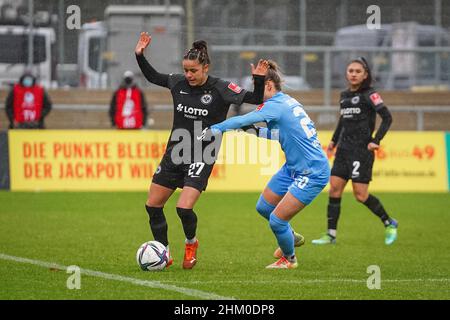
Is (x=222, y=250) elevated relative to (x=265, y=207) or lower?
lower

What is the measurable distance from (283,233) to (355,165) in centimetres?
313

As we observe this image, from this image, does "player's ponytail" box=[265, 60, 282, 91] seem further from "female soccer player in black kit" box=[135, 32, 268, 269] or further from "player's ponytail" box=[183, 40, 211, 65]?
"player's ponytail" box=[183, 40, 211, 65]

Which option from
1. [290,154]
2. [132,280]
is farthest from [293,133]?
[132,280]

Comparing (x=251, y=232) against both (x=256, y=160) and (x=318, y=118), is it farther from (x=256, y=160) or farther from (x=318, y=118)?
(x=318, y=118)

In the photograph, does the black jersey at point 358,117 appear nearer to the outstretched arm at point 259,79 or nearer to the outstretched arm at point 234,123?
the outstretched arm at point 259,79

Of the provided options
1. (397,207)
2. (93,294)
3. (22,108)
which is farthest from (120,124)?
(93,294)

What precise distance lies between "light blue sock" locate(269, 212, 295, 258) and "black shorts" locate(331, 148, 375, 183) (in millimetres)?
2928

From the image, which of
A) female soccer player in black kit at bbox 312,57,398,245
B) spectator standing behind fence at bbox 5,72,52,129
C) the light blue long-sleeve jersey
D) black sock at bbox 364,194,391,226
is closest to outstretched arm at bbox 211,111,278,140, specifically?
the light blue long-sleeve jersey

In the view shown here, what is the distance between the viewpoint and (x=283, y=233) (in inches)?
381

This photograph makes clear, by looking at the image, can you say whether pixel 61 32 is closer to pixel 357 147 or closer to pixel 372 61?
pixel 372 61

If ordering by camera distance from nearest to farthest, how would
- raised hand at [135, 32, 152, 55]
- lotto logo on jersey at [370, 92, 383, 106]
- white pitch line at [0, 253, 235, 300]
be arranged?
1. white pitch line at [0, 253, 235, 300]
2. raised hand at [135, 32, 152, 55]
3. lotto logo on jersey at [370, 92, 383, 106]

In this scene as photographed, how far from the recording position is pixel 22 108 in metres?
20.2

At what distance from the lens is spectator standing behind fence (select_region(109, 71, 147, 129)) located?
20219 millimetres

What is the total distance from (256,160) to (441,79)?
728cm
